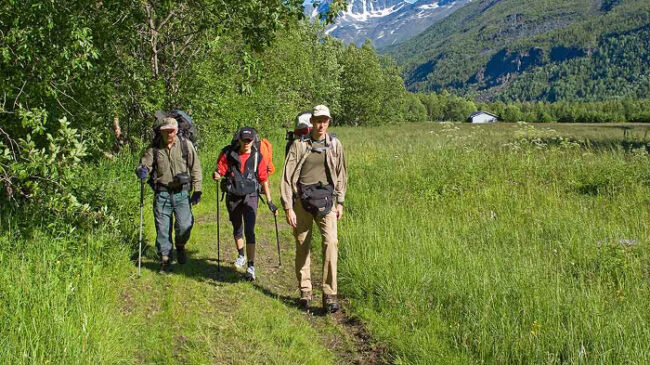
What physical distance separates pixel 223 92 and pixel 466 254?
30.2ft

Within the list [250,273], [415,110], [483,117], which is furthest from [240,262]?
[483,117]

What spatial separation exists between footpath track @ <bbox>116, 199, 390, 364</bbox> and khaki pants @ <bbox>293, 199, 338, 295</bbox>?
38 centimetres

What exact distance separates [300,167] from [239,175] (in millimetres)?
1479

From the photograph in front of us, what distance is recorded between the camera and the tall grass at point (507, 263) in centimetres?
411

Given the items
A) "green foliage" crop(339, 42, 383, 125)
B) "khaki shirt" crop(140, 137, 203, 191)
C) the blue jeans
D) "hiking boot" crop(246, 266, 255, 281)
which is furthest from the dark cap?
"green foliage" crop(339, 42, 383, 125)

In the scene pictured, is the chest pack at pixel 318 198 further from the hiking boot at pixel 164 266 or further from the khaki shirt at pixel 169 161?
the hiking boot at pixel 164 266

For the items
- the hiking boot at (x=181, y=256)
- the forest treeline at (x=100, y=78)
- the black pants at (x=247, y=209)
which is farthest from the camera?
the hiking boot at (x=181, y=256)

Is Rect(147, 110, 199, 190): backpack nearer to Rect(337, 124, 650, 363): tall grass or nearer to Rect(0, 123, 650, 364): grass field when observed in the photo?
Rect(0, 123, 650, 364): grass field

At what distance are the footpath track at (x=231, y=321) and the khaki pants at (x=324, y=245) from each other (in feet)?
1.24

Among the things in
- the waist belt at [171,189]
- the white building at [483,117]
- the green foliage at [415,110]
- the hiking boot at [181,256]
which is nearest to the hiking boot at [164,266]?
the hiking boot at [181,256]

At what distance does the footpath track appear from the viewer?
14.7 feet

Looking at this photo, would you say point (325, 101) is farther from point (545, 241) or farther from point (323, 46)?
point (545, 241)

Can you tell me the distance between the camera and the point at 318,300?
6145 mm

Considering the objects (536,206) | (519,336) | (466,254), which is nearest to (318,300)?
(466,254)
